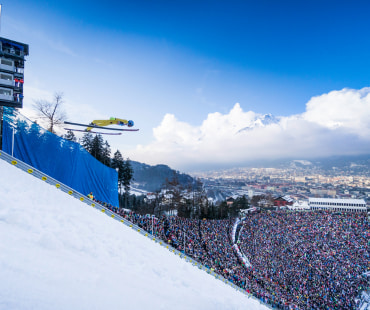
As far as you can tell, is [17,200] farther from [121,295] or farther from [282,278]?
[282,278]

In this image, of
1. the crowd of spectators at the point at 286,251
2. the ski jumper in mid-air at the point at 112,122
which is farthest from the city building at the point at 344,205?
the ski jumper in mid-air at the point at 112,122

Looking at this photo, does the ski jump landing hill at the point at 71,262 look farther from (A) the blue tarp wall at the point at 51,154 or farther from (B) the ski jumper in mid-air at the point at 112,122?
(B) the ski jumper in mid-air at the point at 112,122

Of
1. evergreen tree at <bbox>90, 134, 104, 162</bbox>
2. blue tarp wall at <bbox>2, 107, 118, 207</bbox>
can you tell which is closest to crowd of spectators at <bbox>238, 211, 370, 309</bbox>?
blue tarp wall at <bbox>2, 107, 118, 207</bbox>

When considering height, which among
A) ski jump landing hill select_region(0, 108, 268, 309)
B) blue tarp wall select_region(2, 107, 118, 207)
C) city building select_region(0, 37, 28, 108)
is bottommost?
ski jump landing hill select_region(0, 108, 268, 309)

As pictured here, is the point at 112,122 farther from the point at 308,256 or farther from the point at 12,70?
the point at 308,256

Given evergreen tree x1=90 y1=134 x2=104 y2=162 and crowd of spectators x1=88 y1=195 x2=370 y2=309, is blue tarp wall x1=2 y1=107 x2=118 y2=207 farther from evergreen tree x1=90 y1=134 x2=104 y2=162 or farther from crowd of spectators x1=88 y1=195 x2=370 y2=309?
evergreen tree x1=90 y1=134 x2=104 y2=162

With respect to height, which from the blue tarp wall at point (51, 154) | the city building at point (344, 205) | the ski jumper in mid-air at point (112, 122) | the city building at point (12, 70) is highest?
the city building at point (12, 70)

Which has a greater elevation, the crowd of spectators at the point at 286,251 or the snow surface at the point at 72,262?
the snow surface at the point at 72,262
